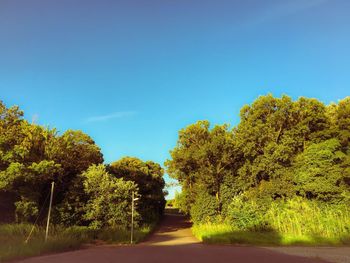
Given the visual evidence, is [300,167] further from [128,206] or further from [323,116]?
[128,206]

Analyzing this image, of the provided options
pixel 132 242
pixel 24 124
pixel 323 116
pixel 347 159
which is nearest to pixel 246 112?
pixel 323 116

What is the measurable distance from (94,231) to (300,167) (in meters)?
19.2

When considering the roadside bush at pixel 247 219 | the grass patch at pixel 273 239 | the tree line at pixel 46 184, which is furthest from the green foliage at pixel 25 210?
the roadside bush at pixel 247 219

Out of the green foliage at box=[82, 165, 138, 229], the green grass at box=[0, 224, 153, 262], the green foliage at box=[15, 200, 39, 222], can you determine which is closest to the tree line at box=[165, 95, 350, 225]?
the green foliage at box=[82, 165, 138, 229]

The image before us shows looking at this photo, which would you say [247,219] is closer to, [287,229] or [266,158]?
[287,229]

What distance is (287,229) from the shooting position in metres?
20.2

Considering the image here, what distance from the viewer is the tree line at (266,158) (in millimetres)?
27078

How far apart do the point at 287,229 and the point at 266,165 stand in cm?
990

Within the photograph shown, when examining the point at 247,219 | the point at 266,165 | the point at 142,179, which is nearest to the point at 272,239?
the point at 247,219

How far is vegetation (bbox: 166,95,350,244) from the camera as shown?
2541 cm

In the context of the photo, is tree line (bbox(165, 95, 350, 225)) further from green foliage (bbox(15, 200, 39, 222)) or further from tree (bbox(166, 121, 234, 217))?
green foliage (bbox(15, 200, 39, 222))

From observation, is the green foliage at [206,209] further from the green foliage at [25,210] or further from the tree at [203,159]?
the green foliage at [25,210]

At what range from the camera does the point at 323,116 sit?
107 ft

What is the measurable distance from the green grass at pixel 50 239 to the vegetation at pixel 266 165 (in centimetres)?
651
